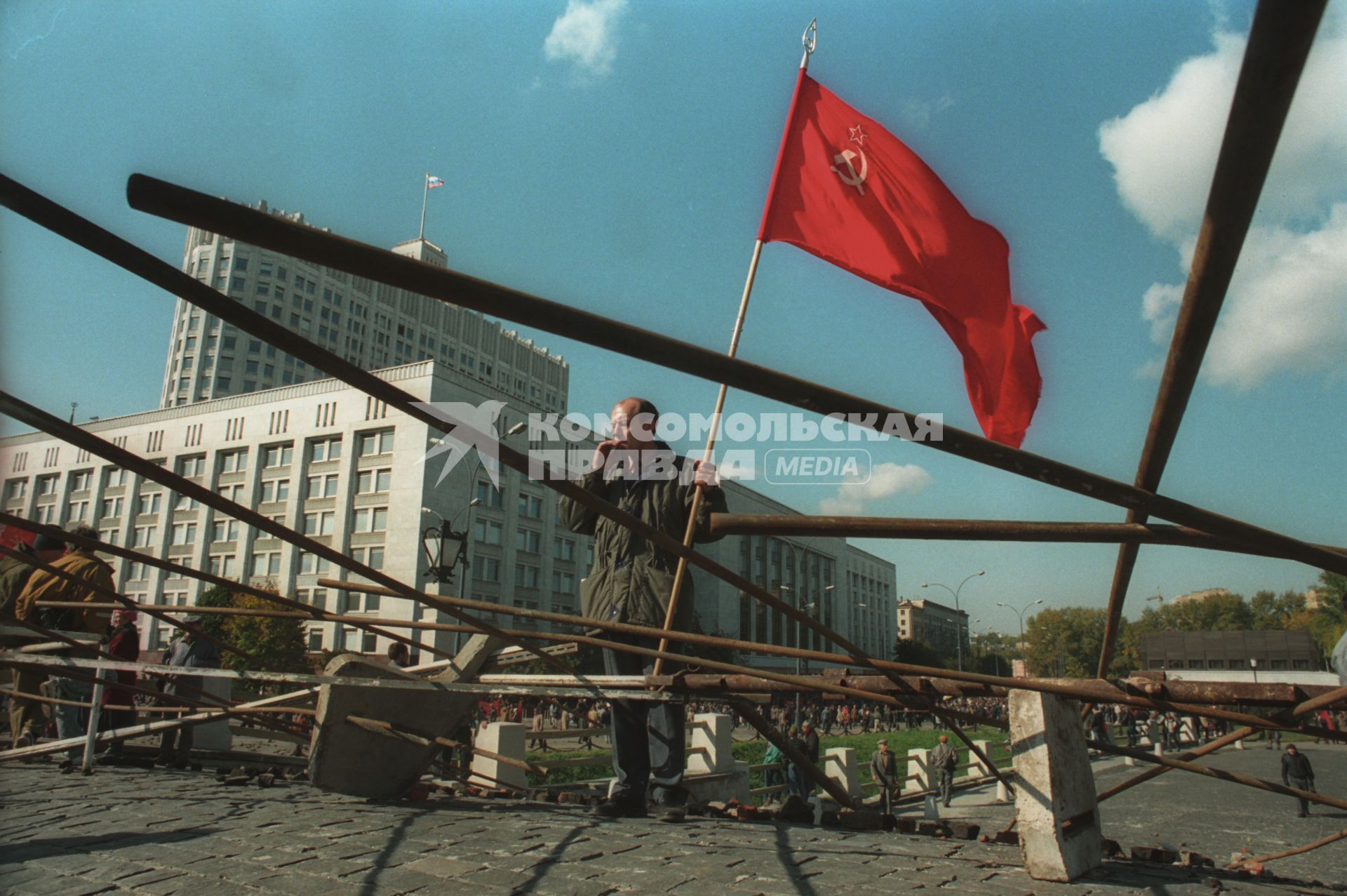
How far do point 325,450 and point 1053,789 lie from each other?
5700cm

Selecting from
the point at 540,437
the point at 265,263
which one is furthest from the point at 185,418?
the point at 265,263

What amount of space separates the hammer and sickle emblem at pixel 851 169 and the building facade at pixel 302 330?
2889 inches

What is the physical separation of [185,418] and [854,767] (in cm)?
5746

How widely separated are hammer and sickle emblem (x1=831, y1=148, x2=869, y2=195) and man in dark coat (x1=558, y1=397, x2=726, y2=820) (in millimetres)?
1767

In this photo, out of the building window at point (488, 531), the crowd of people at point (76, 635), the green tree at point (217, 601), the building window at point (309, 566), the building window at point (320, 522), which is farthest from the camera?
the building window at point (488, 531)

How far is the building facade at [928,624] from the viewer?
141125 millimetres

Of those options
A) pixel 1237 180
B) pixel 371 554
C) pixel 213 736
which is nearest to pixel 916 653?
pixel 371 554

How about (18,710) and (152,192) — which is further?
(18,710)

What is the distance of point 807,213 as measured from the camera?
4762mm

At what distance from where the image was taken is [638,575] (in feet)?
13.2

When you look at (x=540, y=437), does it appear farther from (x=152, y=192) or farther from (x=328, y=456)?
(x=152, y=192)

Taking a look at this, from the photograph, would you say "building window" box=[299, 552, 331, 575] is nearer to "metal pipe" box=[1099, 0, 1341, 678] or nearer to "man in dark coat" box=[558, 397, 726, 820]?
"man in dark coat" box=[558, 397, 726, 820]

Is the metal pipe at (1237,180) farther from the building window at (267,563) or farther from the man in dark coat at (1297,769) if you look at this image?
the building window at (267,563)

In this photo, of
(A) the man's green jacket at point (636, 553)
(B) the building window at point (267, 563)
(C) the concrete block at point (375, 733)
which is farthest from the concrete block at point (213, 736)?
(B) the building window at point (267, 563)
